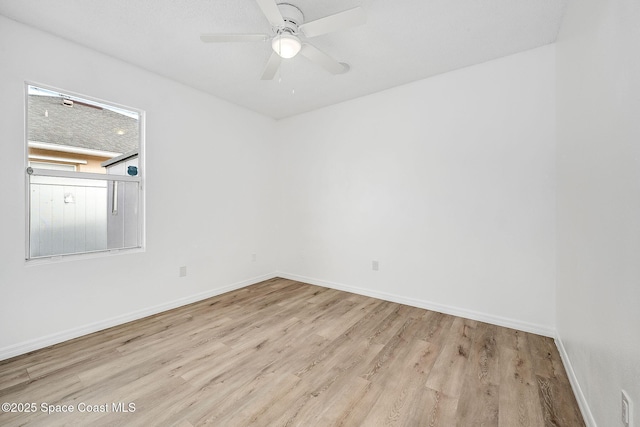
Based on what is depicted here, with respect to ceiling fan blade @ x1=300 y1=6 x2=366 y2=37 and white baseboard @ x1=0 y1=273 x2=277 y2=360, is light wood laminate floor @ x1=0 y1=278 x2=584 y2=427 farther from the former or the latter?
ceiling fan blade @ x1=300 y1=6 x2=366 y2=37

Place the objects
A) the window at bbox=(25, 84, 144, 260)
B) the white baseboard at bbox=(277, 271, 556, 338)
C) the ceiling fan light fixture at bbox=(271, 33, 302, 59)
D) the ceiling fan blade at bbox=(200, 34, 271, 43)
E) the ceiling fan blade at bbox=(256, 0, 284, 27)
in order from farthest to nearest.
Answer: the white baseboard at bbox=(277, 271, 556, 338)
the window at bbox=(25, 84, 144, 260)
the ceiling fan light fixture at bbox=(271, 33, 302, 59)
the ceiling fan blade at bbox=(200, 34, 271, 43)
the ceiling fan blade at bbox=(256, 0, 284, 27)

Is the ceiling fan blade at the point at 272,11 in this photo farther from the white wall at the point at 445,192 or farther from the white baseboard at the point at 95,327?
the white baseboard at the point at 95,327

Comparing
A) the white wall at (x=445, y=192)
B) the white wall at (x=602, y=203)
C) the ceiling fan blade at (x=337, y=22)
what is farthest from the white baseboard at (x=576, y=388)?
the ceiling fan blade at (x=337, y=22)

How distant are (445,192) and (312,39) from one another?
2043mm

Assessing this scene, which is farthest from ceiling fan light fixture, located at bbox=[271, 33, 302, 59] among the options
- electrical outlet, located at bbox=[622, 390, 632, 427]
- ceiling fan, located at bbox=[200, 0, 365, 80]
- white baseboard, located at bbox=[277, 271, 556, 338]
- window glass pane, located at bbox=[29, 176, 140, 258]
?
white baseboard, located at bbox=[277, 271, 556, 338]

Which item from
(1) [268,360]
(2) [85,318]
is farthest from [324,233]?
(2) [85,318]

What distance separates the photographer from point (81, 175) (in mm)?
2457

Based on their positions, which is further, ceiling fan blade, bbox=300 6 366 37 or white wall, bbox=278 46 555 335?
white wall, bbox=278 46 555 335

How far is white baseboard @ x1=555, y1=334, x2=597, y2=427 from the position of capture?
1.38 m

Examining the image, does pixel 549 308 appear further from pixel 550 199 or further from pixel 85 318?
pixel 85 318

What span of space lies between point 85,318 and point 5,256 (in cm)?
79

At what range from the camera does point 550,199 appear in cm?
235

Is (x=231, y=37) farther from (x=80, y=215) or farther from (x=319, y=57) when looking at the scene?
(x=80, y=215)

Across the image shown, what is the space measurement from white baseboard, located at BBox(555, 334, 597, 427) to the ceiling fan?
101 inches
